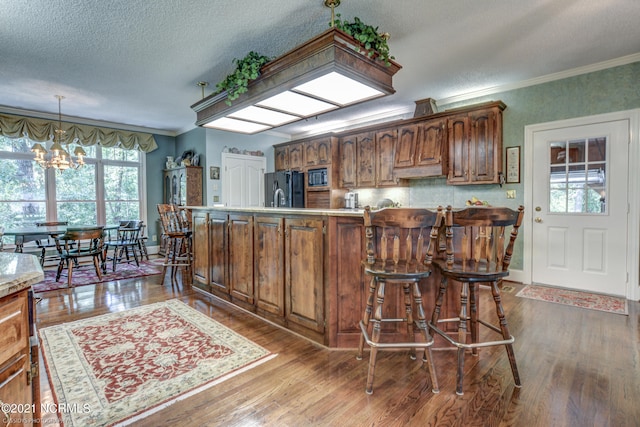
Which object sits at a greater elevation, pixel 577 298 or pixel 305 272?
pixel 305 272

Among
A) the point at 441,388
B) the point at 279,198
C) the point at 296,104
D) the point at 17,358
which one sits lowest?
the point at 441,388

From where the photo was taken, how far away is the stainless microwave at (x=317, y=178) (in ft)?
19.4

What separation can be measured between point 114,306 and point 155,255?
3.51 m

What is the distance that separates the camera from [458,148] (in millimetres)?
4332

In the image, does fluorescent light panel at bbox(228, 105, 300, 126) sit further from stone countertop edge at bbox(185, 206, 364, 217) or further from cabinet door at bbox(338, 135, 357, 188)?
cabinet door at bbox(338, 135, 357, 188)

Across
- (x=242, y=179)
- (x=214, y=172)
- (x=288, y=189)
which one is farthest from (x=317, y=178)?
(x=214, y=172)

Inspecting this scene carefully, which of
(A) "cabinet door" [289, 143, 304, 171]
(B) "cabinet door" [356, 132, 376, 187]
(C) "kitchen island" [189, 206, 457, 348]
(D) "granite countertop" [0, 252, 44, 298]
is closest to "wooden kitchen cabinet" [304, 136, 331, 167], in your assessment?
(A) "cabinet door" [289, 143, 304, 171]

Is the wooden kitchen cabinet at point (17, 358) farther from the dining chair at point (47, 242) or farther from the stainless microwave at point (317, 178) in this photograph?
the stainless microwave at point (317, 178)

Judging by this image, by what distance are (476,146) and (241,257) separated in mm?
3334

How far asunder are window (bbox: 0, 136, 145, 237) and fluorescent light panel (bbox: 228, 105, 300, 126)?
13.7 feet

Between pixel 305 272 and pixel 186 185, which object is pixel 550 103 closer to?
pixel 305 272

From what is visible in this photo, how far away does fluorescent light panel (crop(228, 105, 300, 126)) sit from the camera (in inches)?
128

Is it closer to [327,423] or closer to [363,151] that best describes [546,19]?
[363,151]

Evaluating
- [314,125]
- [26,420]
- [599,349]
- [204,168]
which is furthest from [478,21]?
[204,168]
